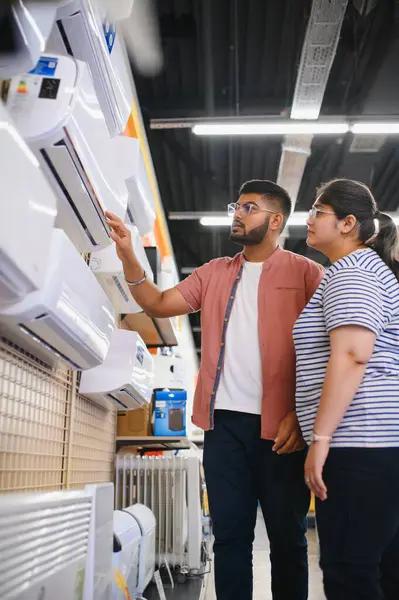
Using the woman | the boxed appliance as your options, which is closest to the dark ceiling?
the boxed appliance

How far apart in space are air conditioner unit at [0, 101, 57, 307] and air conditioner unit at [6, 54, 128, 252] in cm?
27

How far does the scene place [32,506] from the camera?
112 cm

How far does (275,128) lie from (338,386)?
4.33 m

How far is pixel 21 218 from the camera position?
87cm

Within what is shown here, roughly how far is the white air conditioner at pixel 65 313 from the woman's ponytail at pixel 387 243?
0.76 meters

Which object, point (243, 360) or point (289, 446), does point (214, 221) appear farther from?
point (289, 446)

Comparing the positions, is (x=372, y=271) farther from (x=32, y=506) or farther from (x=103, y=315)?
(x=32, y=506)

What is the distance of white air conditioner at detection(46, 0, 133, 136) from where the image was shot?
143 cm

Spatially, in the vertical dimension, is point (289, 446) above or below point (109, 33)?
below

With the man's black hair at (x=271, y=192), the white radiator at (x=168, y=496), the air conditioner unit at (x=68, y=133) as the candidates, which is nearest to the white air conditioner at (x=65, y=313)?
the air conditioner unit at (x=68, y=133)

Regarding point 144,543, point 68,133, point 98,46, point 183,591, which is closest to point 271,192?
point 98,46

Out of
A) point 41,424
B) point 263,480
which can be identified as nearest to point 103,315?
point 41,424

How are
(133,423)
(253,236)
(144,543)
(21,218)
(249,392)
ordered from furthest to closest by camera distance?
(133,423) → (144,543) → (253,236) → (249,392) → (21,218)

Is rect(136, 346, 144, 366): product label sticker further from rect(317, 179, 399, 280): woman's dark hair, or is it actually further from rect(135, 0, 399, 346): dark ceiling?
rect(135, 0, 399, 346): dark ceiling
